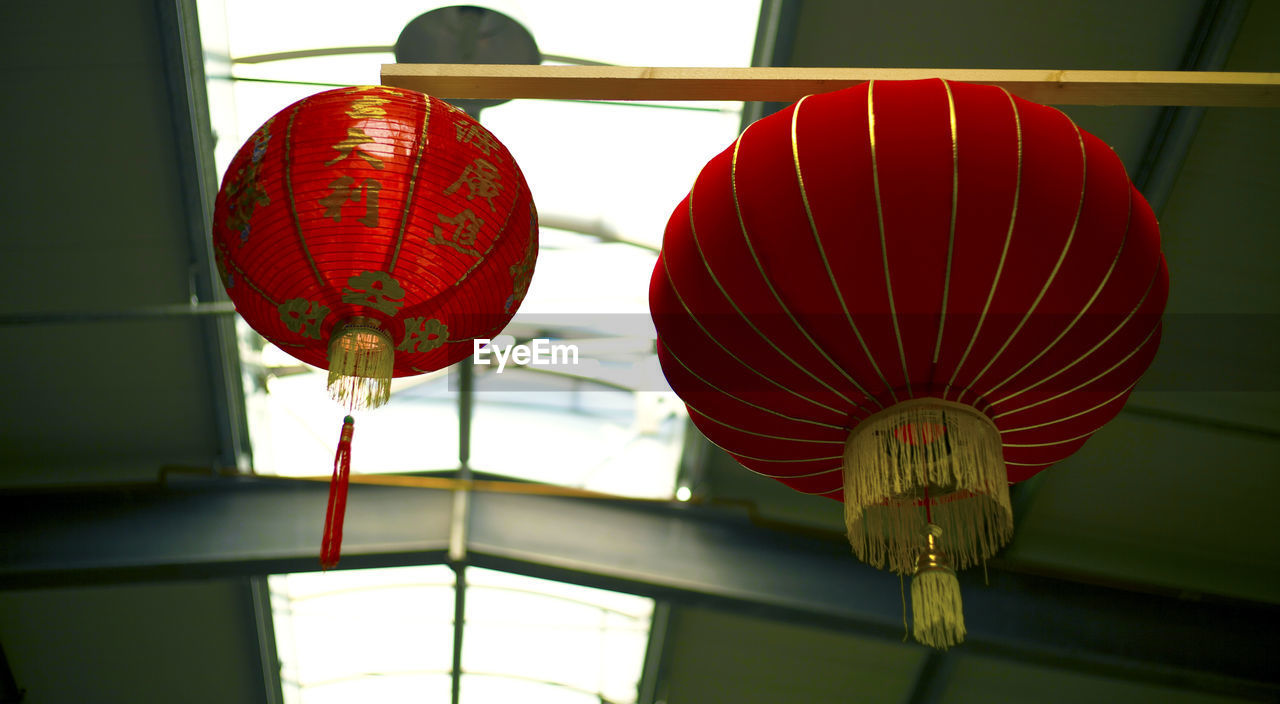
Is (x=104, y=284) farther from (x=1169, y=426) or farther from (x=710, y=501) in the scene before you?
(x=1169, y=426)

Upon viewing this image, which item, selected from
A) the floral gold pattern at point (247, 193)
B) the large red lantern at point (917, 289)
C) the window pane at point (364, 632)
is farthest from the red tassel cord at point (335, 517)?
the window pane at point (364, 632)

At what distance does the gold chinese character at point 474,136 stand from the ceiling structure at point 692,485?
1.54 metres

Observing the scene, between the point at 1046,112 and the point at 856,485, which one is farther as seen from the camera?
the point at 856,485

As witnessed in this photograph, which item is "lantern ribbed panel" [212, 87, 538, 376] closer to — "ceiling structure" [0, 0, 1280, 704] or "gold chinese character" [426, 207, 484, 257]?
"gold chinese character" [426, 207, 484, 257]

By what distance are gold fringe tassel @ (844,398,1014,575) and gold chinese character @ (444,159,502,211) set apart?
36.0 inches

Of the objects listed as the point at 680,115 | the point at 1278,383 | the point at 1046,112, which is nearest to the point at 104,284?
the point at 680,115

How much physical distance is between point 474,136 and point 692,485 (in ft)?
10.8

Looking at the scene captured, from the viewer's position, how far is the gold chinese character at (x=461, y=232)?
2.09 metres

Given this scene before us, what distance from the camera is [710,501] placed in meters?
5.11

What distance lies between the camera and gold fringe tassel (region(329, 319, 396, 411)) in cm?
215

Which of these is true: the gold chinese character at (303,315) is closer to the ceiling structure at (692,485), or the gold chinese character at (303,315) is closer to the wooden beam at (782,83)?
the wooden beam at (782,83)

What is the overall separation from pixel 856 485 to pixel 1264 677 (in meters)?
3.27

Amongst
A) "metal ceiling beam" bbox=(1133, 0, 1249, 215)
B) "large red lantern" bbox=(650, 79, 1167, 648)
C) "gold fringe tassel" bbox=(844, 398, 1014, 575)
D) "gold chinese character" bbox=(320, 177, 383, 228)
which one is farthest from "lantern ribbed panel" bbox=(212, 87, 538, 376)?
"metal ceiling beam" bbox=(1133, 0, 1249, 215)

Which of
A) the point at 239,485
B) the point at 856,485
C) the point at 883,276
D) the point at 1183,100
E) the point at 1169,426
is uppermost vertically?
the point at 1183,100
